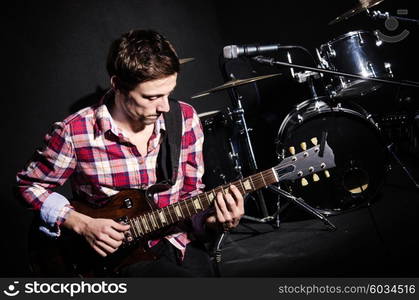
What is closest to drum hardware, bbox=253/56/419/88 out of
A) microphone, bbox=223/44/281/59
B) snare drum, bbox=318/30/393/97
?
microphone, bbox=223/44/281/59

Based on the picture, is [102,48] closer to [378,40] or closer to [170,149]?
[170,149]

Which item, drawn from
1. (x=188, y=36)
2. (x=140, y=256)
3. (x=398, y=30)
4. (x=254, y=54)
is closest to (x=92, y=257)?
(x=140, y=256)

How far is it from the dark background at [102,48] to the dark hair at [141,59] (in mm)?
1462

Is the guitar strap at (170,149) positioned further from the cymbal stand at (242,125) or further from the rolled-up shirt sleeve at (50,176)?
the cymbal stand at (242,125)

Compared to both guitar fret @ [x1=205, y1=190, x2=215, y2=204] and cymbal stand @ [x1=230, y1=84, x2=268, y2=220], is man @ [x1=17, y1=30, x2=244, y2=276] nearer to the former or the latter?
guitar fret @ [x1=205, y1=190, x2=215, y2=204]

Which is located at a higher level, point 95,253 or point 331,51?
point 331,51

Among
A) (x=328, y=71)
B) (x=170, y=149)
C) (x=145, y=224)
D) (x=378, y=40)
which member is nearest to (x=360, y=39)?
(x=378, y=40)

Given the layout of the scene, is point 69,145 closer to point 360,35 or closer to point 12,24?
point 12,24

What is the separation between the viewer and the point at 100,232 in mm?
1887

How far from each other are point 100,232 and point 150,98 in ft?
2.41

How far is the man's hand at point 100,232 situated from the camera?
1.88 metres

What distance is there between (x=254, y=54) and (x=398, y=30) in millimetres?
3190

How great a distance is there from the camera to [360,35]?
130 inches

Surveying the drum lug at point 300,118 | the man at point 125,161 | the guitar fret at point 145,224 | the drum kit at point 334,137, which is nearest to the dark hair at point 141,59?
the man at point 125,161
